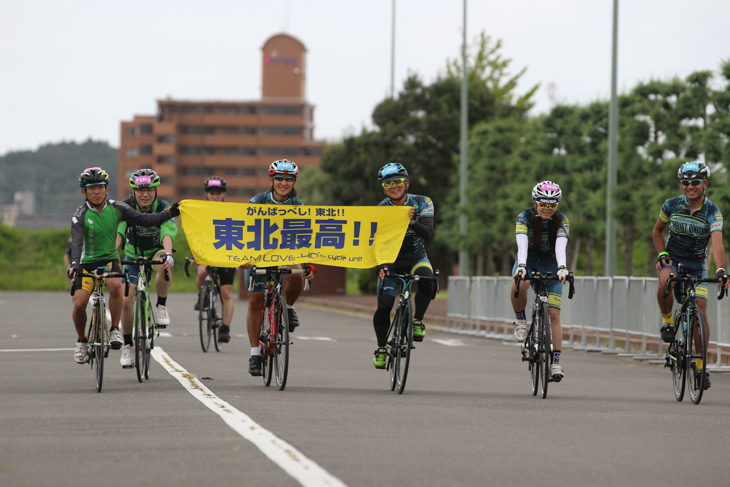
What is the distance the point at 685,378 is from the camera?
10492 millimetres

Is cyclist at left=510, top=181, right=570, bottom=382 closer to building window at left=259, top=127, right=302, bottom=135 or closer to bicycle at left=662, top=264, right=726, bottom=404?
bicycle at left=662, top=264, right=726, bottom=404

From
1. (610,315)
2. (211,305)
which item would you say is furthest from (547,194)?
(610,315)

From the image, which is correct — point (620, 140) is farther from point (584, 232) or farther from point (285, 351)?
point (285, 351)

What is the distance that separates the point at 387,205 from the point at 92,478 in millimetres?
5620

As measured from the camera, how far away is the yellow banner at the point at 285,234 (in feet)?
36.8

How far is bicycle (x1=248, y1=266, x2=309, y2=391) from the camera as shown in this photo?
10156 mm

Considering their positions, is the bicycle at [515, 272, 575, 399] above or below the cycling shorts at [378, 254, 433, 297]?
below

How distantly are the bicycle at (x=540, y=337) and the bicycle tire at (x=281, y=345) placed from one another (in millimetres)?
2169

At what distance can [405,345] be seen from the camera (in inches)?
398

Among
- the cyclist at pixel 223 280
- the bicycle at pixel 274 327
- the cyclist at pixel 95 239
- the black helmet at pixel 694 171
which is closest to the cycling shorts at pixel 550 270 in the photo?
the black helmet at pixel 694 171

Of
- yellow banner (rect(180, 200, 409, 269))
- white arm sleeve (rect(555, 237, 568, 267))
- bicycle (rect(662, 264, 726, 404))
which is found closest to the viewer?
bicycle (rect(662, 264, 726, 404))

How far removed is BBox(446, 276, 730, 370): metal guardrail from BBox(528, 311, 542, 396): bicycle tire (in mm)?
4769

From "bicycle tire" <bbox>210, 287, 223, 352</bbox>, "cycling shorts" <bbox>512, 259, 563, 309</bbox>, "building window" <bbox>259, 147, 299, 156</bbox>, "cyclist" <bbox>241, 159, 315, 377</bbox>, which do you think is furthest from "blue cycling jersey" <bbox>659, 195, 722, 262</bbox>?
"building window" <bbox>259, 147, 299, 156</bbox>

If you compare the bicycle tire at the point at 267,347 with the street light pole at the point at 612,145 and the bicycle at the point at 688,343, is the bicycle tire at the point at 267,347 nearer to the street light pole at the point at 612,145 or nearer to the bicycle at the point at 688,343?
the bicycle at the point at 688,343
